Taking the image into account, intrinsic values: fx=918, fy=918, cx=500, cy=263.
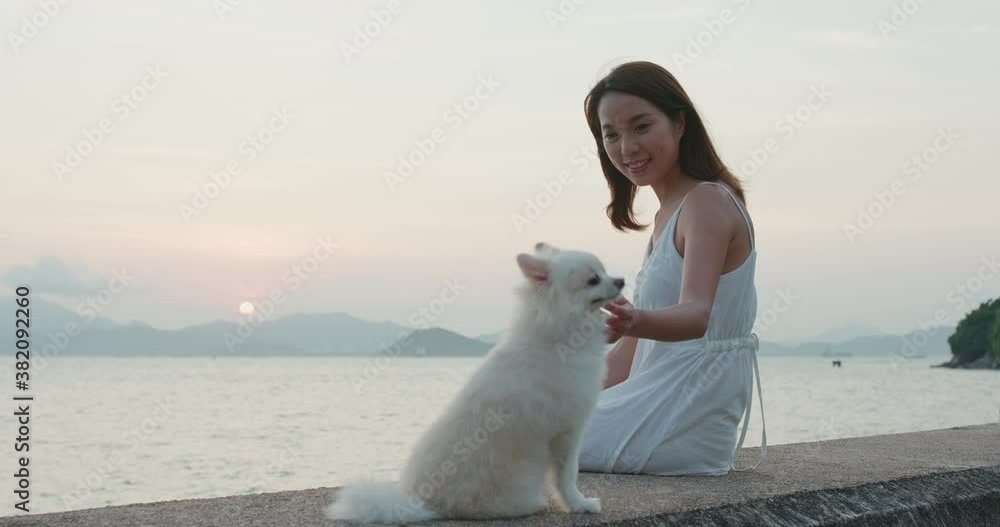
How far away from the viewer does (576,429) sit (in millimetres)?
3273

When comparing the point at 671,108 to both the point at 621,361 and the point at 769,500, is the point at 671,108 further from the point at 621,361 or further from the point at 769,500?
the point at 769,500

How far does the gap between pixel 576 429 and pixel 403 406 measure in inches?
1400

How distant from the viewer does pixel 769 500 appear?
11.8 feet

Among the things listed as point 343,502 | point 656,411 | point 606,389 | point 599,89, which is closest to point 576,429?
point 343,502

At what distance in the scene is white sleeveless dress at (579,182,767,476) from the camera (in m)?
4.30

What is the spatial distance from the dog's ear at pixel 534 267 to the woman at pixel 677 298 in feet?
3.45

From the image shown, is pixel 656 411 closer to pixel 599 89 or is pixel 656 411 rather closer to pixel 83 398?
pixel 599 89

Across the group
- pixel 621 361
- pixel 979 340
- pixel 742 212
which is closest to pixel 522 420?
pixel 742 212

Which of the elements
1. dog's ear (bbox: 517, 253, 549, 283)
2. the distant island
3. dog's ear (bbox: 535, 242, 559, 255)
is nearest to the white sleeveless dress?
dog's ear (bbox: 535, 242, 559, 255)

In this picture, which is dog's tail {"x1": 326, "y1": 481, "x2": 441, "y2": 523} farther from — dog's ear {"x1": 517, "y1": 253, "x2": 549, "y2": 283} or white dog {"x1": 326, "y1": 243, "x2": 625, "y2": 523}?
dog's ear {"x1": 517, "y1": 253, "x2": 549, "y2": 283}

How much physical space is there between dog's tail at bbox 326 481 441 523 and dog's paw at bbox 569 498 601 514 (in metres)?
0.48

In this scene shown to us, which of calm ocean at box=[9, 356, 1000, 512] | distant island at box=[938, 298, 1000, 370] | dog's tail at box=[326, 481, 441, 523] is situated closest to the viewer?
dog's tail at box=[326, 481, 441, 523]

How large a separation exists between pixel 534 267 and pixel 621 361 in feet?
6.27

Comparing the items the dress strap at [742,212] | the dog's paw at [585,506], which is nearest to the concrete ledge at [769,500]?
the dog's paw at [585,506]
